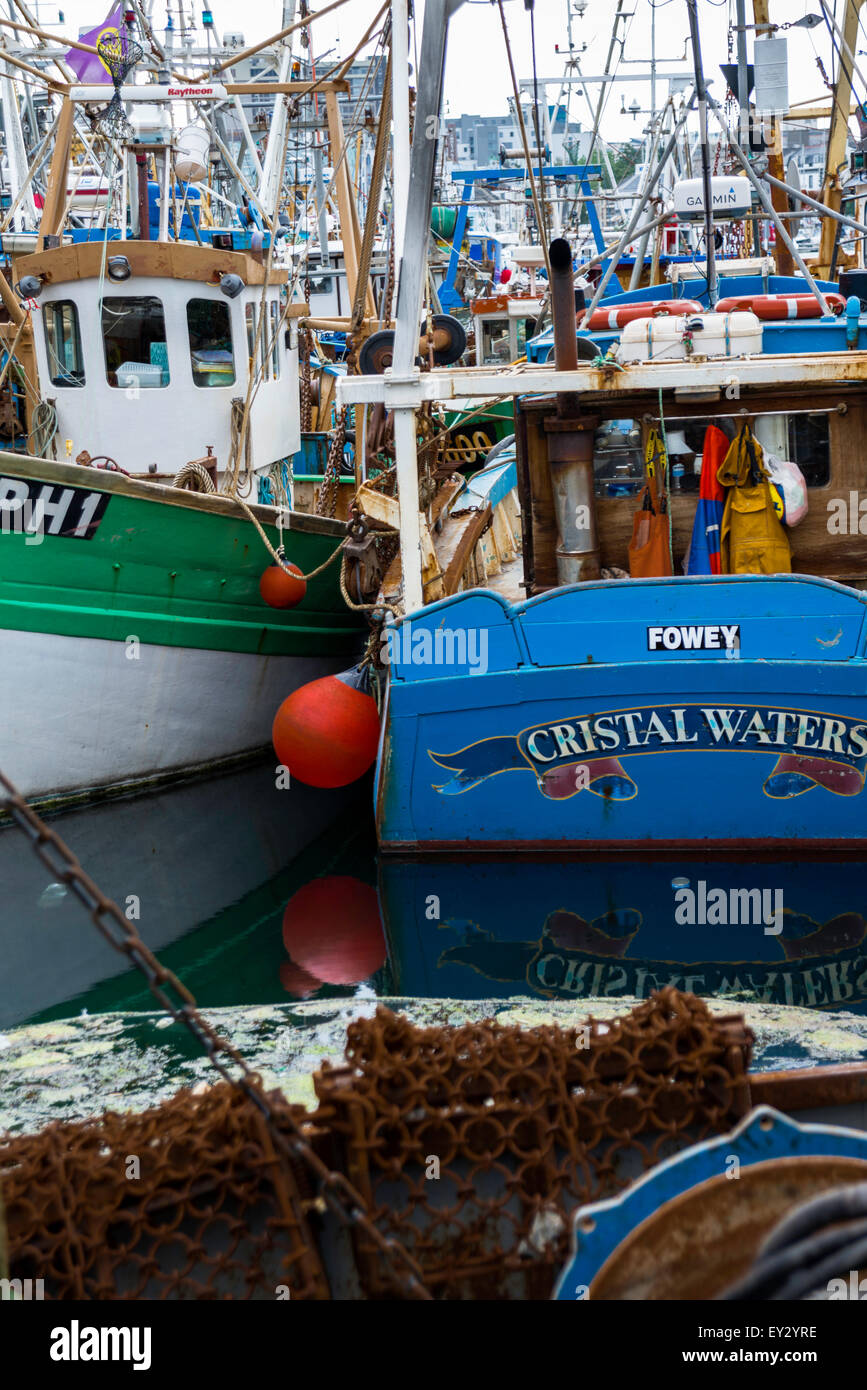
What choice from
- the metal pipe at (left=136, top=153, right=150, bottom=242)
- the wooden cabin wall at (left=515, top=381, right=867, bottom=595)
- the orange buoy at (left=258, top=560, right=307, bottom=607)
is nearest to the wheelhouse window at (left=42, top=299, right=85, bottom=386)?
the metal pipe at (left=136, top=153, right=150, bottom=242)

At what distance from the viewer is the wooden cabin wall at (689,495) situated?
8016 mm

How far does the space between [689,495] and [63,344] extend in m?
5.05

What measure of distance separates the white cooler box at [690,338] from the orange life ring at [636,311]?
2.09 ft

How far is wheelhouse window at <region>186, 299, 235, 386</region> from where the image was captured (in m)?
10.4

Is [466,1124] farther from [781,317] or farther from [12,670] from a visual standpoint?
[781,317]

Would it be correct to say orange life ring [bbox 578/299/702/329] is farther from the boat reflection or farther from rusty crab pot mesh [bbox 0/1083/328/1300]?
rusty crab pot mesh [bbox 0/1083/328/1300]

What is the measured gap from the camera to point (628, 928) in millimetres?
7297

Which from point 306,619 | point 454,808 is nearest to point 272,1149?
point 454,808

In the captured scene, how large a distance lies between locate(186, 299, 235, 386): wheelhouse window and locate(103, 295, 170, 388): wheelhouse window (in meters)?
0.22

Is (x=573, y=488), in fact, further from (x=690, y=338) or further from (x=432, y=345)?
(x=432, y=345)

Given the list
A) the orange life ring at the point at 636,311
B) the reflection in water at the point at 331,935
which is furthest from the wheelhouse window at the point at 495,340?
the reflection in water at the point at 331,935

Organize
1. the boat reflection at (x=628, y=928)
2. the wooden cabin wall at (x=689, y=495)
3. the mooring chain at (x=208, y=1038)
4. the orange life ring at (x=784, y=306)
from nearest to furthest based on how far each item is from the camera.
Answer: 1. the mooring chain at (x=208, y=1038)
2. the boat reflection at (x=628, y=928)
3. the wooden cabin wall at (x=689, y=495)
4. the orange life ring at (x=784, y=306)

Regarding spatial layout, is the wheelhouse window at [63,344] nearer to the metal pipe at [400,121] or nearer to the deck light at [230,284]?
the deck light at [230,284]

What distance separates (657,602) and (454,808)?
1649mm
